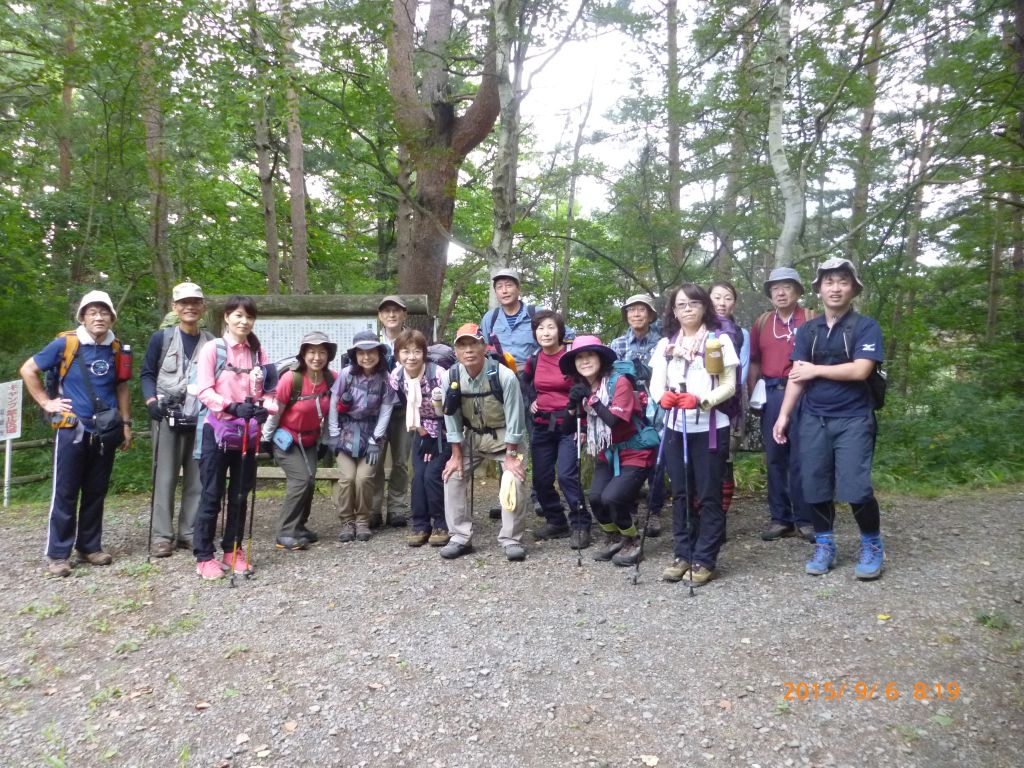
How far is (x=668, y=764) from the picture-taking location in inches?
104

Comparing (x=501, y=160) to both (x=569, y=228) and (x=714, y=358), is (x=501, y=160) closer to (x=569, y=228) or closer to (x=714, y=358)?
(x=714, y=358)

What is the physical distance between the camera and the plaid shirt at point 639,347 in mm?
5730

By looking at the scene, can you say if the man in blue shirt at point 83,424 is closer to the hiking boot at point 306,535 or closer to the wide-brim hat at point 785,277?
the hiking boot at point 306,535

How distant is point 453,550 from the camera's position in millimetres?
5207

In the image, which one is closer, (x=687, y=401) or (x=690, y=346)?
(x=687, y=401)

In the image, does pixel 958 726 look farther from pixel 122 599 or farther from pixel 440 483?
pixel 122 599

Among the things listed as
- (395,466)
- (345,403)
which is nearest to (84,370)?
(345,403)

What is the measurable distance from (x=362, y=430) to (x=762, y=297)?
619 centimetres

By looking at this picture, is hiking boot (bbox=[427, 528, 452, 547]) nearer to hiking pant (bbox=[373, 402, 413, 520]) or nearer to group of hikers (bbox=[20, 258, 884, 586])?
group of hikers (bbox=[20, 258, 884, 586])

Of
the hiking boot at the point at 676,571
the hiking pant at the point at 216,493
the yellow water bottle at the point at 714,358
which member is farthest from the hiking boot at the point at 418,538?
the yellow water bottle at the point at 714,358

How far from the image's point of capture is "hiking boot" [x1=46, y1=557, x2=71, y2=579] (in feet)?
16.0

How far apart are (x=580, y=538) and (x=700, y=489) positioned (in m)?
1.21

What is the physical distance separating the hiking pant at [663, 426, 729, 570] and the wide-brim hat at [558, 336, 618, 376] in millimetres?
806
